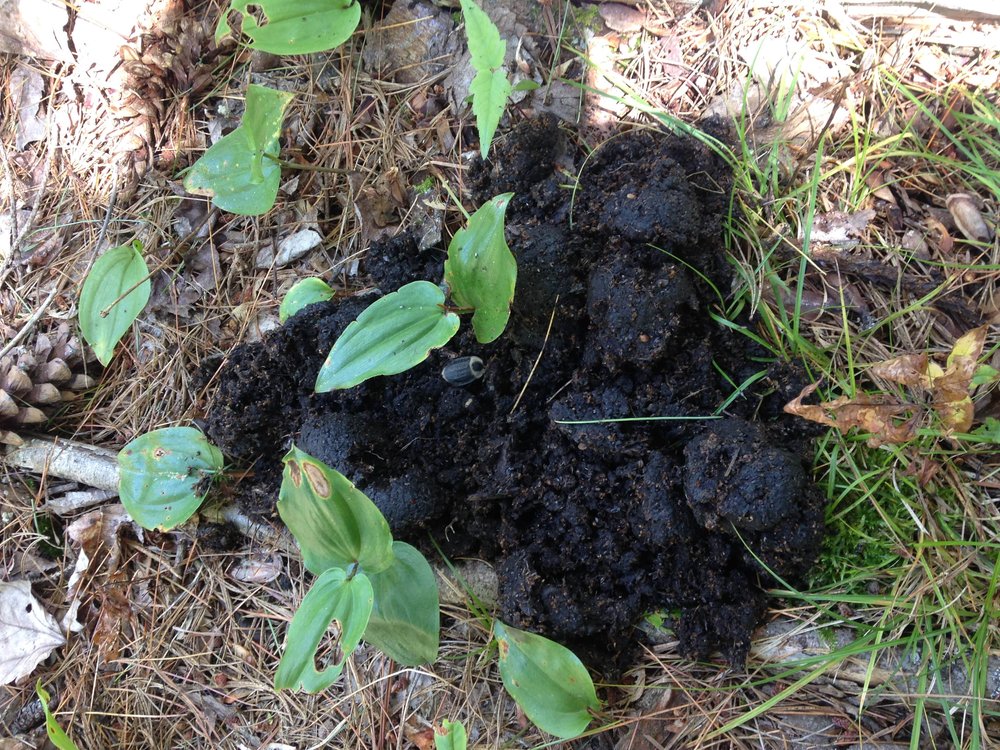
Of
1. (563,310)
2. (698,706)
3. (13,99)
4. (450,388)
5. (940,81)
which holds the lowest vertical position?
(698,706)

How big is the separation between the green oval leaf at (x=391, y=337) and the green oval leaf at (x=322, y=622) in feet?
1.52

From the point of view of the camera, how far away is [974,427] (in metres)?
1.54

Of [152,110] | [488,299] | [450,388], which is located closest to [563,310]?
[488,299]

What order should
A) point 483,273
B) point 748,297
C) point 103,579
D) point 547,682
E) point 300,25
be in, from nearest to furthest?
point 547,682
point 483,273
point 748,297
point 300,25
point 103,579

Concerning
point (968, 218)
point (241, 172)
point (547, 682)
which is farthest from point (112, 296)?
point (968, 218)

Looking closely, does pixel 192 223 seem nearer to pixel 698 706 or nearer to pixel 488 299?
pixel 488 299

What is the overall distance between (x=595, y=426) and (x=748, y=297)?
0.53 meters

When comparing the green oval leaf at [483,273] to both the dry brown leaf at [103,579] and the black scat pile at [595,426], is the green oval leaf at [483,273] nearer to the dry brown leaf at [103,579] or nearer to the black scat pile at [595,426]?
the black scat pile at [595,426]

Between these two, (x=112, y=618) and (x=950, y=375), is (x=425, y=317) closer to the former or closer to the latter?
(x=950, y=375)

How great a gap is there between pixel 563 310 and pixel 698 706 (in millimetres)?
1020

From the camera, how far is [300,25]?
193 cm

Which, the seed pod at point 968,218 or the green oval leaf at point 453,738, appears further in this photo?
the seed pod at point 968,218

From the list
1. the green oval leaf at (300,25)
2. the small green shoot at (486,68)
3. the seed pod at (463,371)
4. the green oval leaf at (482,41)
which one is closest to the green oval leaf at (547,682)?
the seed pod at (463,371)

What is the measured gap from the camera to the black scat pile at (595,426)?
61.6 inches
